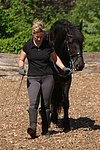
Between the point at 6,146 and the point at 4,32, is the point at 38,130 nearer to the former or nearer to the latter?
the point at 6,146

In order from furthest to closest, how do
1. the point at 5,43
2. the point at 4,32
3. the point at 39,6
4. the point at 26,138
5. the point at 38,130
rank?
the point at 39,6, the point at 4,32, the point at 5,43, the point at 38,130, the point at 26,138

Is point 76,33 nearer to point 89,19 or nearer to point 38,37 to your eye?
point 38,37

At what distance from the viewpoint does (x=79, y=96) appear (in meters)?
9.43

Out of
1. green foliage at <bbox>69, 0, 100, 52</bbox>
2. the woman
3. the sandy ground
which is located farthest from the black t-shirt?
green foliage at <bbox>69, 0, 100, 52</bbox>

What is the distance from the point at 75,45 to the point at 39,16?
321 inches

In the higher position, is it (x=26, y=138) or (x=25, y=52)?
(x=25, y=52)

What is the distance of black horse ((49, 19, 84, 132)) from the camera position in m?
6.28


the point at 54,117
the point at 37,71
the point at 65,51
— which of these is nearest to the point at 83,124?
the point at 54,117

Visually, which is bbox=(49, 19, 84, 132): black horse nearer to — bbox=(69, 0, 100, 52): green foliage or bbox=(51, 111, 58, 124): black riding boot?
bbox=(51, 111, 58, 124): black riding boot

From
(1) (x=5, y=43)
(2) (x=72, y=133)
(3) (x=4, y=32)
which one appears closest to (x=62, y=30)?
(2) (x=72, y=133)

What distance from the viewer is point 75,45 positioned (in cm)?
629

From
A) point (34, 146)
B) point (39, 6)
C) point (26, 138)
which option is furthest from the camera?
point (39, 6)

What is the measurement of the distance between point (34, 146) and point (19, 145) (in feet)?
0.74

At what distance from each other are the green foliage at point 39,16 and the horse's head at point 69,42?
584 centimetres
